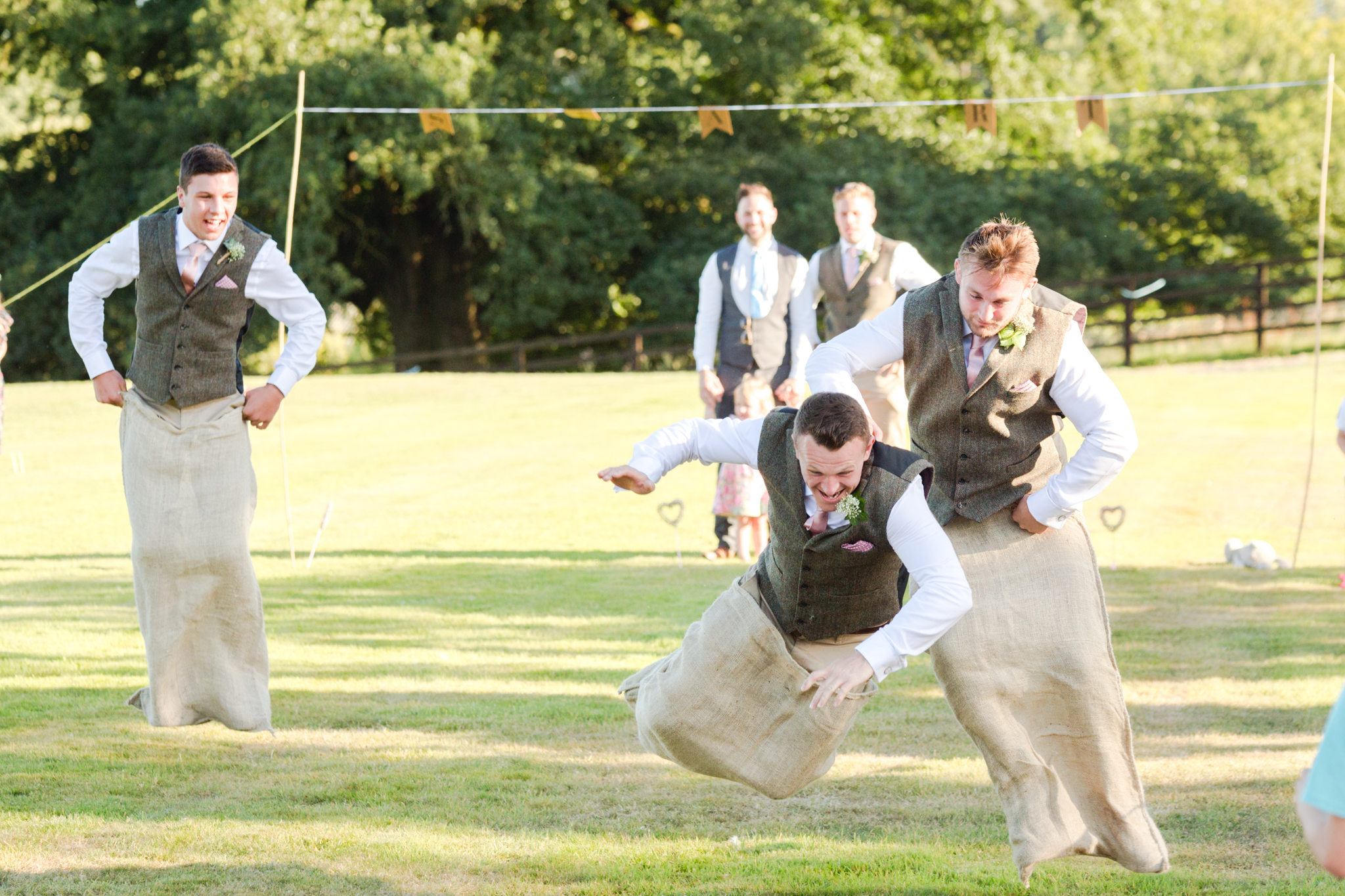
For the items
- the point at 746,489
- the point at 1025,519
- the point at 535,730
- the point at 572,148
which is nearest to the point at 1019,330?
the point at 1025,519

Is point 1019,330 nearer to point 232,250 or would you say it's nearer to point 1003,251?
point 1003,251

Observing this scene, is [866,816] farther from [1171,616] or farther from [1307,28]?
[1307,28]

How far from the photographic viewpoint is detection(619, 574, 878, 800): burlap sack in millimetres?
3896

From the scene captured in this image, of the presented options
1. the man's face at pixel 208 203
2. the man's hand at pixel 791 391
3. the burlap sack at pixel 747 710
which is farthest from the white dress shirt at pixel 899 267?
the burlap sack at pixel 747 710

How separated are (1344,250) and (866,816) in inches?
1267

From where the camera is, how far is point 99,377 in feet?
17.1

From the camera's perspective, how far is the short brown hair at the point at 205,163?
4918 mm

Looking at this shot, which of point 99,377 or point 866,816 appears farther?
point 99,377

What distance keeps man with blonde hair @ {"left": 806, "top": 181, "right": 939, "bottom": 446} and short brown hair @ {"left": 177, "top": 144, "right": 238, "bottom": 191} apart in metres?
4.01

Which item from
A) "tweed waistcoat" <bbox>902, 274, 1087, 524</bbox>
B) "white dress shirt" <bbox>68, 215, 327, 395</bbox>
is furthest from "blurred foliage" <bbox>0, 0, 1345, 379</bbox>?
"tweed waistcoat" <bbox>902, 274, 1087, 524</bbox>

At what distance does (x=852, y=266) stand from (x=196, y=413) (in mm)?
4295

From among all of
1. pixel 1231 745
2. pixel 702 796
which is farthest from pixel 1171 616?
pixel 702 796

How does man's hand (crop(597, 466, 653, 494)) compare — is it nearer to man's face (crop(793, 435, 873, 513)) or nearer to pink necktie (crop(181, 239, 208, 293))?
man's face (crop(793, 435, 873, 513))

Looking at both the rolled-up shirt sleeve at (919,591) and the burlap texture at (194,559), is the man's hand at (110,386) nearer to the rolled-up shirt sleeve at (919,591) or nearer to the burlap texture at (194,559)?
the burlap texture at (194,559)
